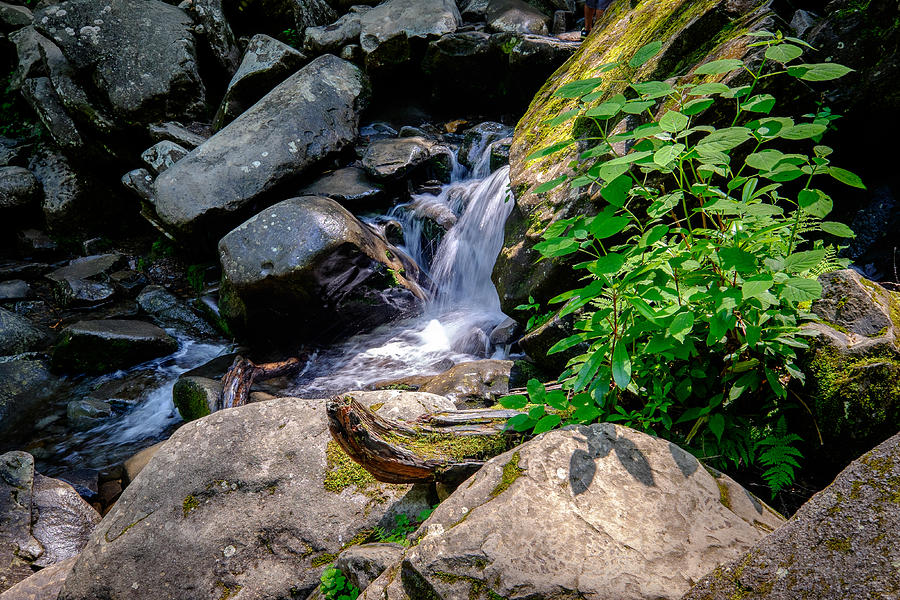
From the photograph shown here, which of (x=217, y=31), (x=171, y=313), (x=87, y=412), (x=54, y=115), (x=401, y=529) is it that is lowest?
(x=87, y=412)

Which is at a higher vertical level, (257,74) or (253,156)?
(257,74)

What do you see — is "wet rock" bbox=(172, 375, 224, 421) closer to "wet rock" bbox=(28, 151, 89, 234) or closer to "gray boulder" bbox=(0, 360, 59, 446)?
"gray boulder" bbox=(0, 360, 59, 446)

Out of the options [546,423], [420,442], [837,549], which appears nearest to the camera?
[837,549]

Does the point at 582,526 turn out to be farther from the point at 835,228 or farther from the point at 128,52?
the point at 128,52

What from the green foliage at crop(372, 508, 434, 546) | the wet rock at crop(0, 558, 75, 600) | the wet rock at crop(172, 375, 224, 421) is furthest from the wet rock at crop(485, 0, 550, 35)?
the wet rock at crop(0, 558, 75, 600)

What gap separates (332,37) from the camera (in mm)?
9961

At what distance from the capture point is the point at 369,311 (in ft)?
22.5

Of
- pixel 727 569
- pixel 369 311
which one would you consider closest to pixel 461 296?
pixel 369 311

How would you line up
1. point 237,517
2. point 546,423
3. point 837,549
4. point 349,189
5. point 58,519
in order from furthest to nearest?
1. point 349,189
2. point 58,519
3. point 237,517
4. point 546,423
5. point 837,549

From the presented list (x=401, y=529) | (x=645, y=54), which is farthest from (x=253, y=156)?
(x=645, y=54)

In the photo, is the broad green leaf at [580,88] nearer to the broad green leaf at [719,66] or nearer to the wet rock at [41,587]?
the broad green leaf at [719,66]

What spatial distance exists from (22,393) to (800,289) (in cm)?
829

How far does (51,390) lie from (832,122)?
28.7 feet

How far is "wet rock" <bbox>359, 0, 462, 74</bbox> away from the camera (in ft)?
31.4
